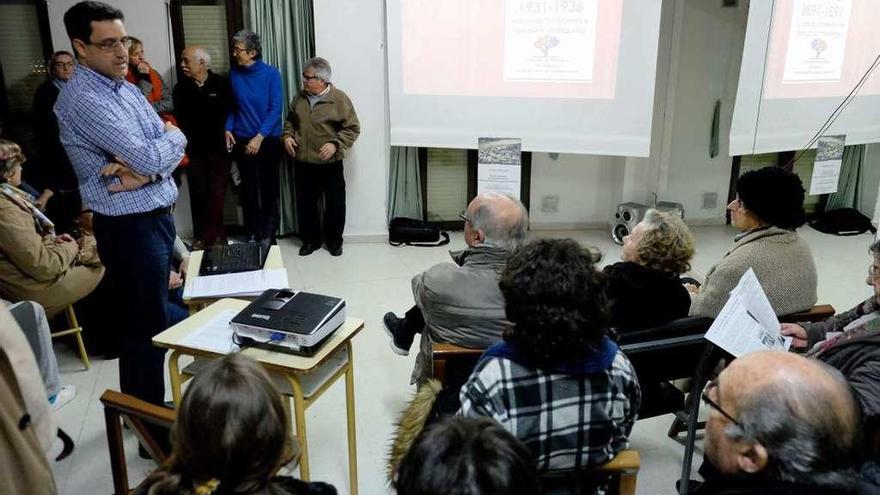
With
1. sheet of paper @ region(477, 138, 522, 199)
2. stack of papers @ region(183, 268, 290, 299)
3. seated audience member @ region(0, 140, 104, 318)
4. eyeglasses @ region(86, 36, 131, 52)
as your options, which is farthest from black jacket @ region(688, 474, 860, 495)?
sheet of paper @ region(477, 138, 522, 199)

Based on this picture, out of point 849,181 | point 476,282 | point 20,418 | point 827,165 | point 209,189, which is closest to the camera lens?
point 20,418

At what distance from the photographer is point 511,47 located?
414 cm

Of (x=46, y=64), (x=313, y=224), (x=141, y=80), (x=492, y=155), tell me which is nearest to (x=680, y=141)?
(x=492, y=155)

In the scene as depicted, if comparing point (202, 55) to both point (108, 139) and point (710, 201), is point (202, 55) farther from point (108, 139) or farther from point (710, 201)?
point (710, 201)

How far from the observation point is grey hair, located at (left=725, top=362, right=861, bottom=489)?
97 cm

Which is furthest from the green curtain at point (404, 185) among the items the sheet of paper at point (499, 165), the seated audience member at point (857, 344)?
the seated audience member at point (857, 344)

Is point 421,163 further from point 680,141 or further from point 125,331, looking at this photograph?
point 125,331

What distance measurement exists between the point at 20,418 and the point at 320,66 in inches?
129

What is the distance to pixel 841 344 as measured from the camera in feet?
5.37

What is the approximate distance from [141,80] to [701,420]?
Result: 3.85 m

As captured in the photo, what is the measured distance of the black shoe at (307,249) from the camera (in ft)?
14.6

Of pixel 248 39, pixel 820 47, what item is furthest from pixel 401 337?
pixel 820 47

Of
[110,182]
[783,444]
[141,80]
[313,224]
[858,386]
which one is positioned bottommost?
[313,224]

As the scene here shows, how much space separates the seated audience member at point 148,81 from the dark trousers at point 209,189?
37 cm
